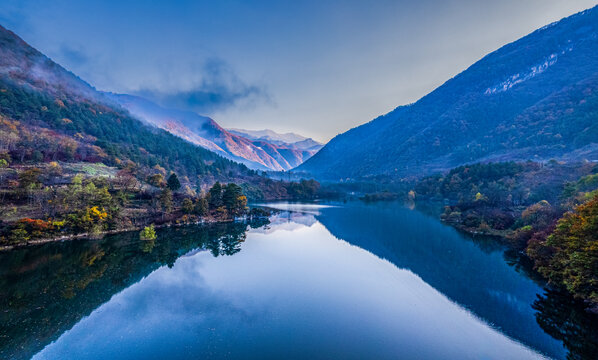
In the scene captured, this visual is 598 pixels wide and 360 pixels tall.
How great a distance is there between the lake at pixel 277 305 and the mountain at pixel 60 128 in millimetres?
43391

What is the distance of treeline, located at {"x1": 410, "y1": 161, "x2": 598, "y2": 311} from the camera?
1855 centimetres

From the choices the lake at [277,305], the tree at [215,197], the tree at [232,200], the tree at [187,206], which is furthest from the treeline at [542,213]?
the tree at [187,206]

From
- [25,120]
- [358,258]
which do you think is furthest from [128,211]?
[25,120]

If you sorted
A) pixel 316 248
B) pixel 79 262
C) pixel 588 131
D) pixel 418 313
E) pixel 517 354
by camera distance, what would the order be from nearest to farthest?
1. pixel 517 354
2. pixel 418 313
3. pixel 79 262
4. pixel 316 248
5. pixel 588 131

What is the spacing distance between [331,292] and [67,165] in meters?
65.2

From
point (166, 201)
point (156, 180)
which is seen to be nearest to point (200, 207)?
point (166, 201)

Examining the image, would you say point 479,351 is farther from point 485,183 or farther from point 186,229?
point 485,183

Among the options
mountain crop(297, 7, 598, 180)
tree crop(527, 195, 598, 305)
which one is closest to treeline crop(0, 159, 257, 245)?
A: tree crop(527, 195, 598, 305)

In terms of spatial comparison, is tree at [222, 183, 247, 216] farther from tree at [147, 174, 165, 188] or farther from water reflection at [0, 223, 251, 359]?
water reflection at [0, 223, 251, 359]

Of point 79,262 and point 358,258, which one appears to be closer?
point 79,262

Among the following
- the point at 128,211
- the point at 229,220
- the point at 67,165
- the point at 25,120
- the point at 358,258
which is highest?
the point at 25,120

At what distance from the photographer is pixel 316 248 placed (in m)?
37.2

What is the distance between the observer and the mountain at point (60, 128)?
6241cm

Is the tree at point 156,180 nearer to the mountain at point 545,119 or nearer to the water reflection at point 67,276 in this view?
the water reflection at point 67,276
